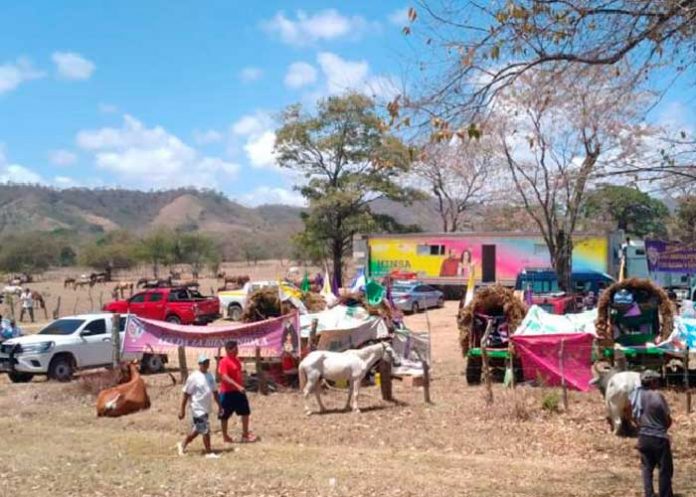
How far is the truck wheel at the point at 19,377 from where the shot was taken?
20.5 meters

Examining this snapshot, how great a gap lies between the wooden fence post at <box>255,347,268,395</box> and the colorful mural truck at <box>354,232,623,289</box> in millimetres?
24693

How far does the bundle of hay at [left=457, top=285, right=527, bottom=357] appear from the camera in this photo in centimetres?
1878

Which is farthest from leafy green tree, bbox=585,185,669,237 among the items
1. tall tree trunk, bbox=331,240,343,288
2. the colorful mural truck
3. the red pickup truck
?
the red pickup truck

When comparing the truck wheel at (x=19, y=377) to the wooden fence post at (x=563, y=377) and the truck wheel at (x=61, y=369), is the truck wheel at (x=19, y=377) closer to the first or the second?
the truck wheel at (x=61, y=369)

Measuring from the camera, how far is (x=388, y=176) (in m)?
51.5

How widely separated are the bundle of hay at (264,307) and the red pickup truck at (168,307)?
11732mm

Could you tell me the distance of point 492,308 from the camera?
19.3 metres

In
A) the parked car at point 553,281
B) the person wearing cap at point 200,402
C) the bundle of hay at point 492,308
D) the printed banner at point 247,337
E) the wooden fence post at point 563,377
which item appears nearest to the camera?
the person wearing cap at point 200,402

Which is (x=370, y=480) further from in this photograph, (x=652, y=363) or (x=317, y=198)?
(x=317, y=198)

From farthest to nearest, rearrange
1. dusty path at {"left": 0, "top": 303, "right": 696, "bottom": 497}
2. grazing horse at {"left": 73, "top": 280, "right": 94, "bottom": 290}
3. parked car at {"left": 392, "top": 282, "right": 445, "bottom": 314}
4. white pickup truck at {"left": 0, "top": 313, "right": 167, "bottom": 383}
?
1. grazing horse at {"left": 73, "top": 280, "right": 94, "bottom": 290}
2. parked car at {"left": 392, "top": 282, "right": 445, "bottom": 314}
3. white pickup truck at {"left": 0, "top": 313, "right": 167, "bottom": 383}
4. dusty path at {"left": 0, "top": 303, "right": 696, "bottom": 497}

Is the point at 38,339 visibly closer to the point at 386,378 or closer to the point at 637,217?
the point at 386,378

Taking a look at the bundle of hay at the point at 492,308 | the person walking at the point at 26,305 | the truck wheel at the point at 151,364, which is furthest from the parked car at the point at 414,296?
the bundle of hay at the point at 492,308

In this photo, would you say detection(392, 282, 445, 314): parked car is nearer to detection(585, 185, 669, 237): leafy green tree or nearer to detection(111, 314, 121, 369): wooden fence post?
detection(585, 185, 669, 237): leafy green tree

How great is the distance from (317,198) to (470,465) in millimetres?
41914
